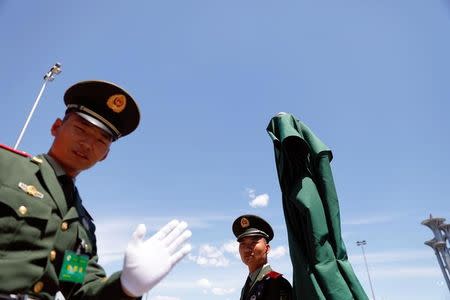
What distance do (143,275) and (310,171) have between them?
1855 millimetres

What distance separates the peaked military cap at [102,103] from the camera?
208 centimetres

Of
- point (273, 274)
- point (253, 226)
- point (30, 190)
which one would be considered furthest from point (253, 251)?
point (30, 190)

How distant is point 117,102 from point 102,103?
116 mm

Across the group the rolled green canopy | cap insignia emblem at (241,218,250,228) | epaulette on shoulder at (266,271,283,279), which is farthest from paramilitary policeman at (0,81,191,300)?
cap insignia emblem at (241,218,250,228)

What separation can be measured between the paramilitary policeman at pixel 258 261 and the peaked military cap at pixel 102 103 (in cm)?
284

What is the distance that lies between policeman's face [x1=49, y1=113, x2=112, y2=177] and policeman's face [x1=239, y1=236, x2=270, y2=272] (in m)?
3.24

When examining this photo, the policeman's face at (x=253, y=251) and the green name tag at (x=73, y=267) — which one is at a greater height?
the policeman's face at (x=253, y=251)

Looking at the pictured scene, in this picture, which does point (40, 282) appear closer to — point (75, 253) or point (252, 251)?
point (75, 253)

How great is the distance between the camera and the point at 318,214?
7.83ft

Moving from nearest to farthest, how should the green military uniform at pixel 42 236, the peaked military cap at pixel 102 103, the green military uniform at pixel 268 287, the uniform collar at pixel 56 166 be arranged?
the green military uniform at pixel 42 236, the uniform collar at pixel 56 166, the peaked military cap at pixel 102 103, the green military uniform at pixel 268 287

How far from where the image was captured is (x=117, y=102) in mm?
2236

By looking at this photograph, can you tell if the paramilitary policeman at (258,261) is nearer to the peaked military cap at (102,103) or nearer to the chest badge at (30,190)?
the peaked military cap at (102,103)

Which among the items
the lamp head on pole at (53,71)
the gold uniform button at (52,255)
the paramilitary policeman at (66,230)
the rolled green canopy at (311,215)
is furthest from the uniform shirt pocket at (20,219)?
the lamp head on pole at (53,71)

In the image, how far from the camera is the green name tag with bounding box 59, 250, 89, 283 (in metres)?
1.60
